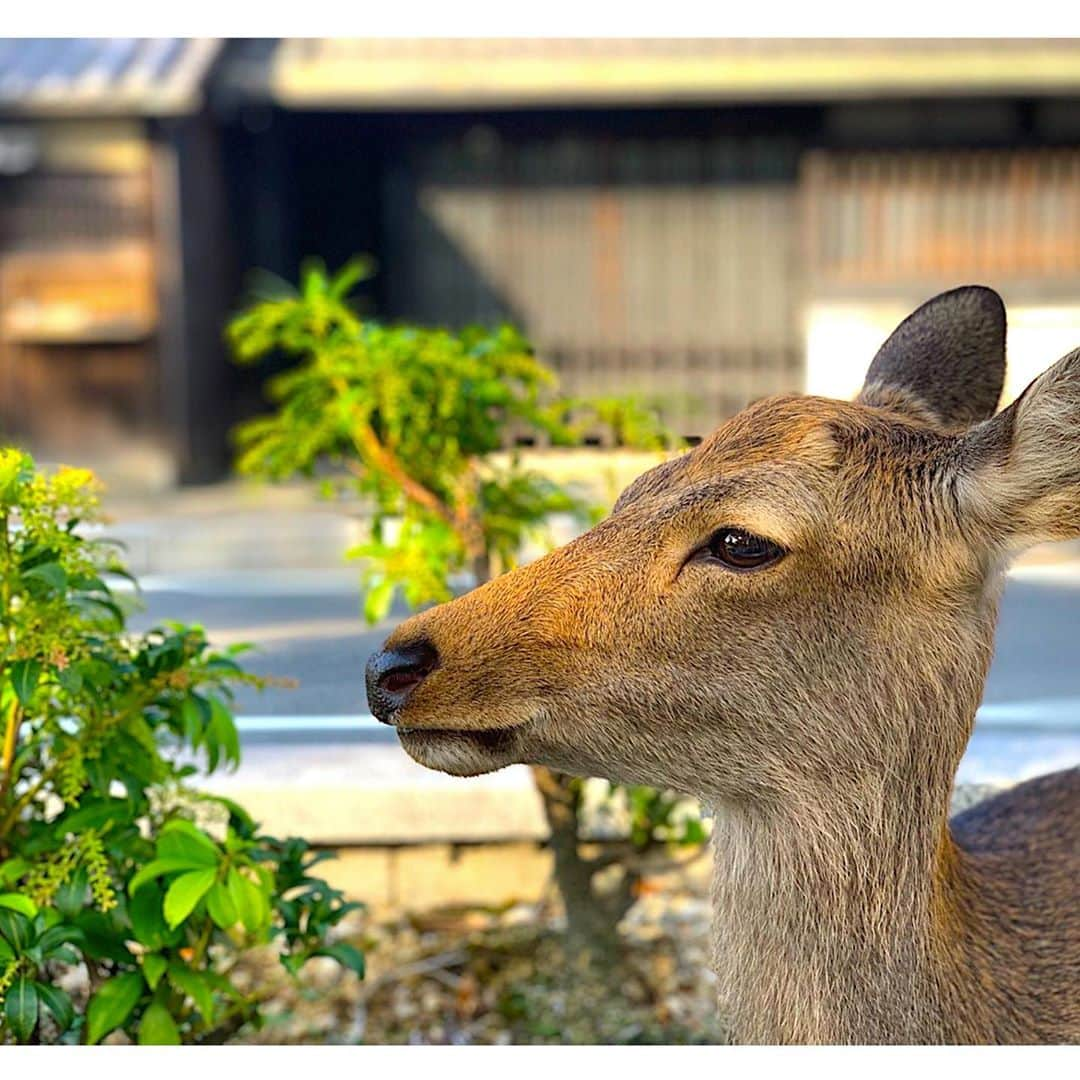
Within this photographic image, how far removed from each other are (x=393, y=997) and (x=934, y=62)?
5.69 metres

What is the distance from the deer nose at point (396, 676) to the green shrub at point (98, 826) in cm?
59

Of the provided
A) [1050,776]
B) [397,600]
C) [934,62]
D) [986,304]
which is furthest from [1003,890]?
[934,62]

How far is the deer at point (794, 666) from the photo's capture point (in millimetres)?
1505

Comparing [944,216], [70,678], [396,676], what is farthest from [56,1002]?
[944,216]

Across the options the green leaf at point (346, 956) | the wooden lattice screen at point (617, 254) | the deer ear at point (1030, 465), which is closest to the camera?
the deer ear at point (1030, 465)

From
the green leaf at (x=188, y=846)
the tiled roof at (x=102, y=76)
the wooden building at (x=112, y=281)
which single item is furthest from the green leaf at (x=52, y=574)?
the wooden building at (x=112, y=281)

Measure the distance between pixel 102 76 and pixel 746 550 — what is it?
7.07 metres

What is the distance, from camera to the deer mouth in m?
1.50

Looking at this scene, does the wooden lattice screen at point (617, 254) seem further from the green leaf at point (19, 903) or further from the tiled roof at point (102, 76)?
the green leaf at point (19, 903)

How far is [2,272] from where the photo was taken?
8289mm

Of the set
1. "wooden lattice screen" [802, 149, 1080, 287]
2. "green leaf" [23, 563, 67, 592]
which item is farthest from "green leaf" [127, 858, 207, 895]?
"wooden lattice screen" [802, 149, 1080, 287]

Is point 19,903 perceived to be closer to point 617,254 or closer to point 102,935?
point 102,935
